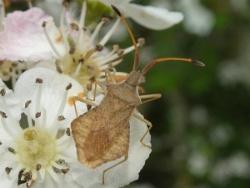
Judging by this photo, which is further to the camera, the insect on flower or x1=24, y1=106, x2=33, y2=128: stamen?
x1=24, y1=106, x2=33, y2=128: stamen

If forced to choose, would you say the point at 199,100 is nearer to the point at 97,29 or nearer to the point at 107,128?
the point at 97,29

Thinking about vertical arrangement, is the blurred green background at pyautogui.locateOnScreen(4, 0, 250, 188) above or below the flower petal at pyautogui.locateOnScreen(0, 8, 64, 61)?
below

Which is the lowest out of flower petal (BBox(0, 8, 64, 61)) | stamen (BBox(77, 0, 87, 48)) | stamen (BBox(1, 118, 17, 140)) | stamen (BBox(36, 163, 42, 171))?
stamen (BBox(36, 163, 42, 171))

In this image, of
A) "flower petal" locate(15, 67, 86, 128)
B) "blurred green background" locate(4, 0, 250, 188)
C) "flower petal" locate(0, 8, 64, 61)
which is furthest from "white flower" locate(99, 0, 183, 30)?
"blurred green background" locate(4, 0, 250, 188)

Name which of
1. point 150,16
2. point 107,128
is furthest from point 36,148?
point 150,16

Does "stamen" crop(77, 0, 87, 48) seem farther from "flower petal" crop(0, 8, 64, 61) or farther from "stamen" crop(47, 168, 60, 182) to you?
"stamen" crop(47, 168, 60, 182)

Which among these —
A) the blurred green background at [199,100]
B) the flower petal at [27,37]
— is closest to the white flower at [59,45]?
the flower petal at [27,37]
